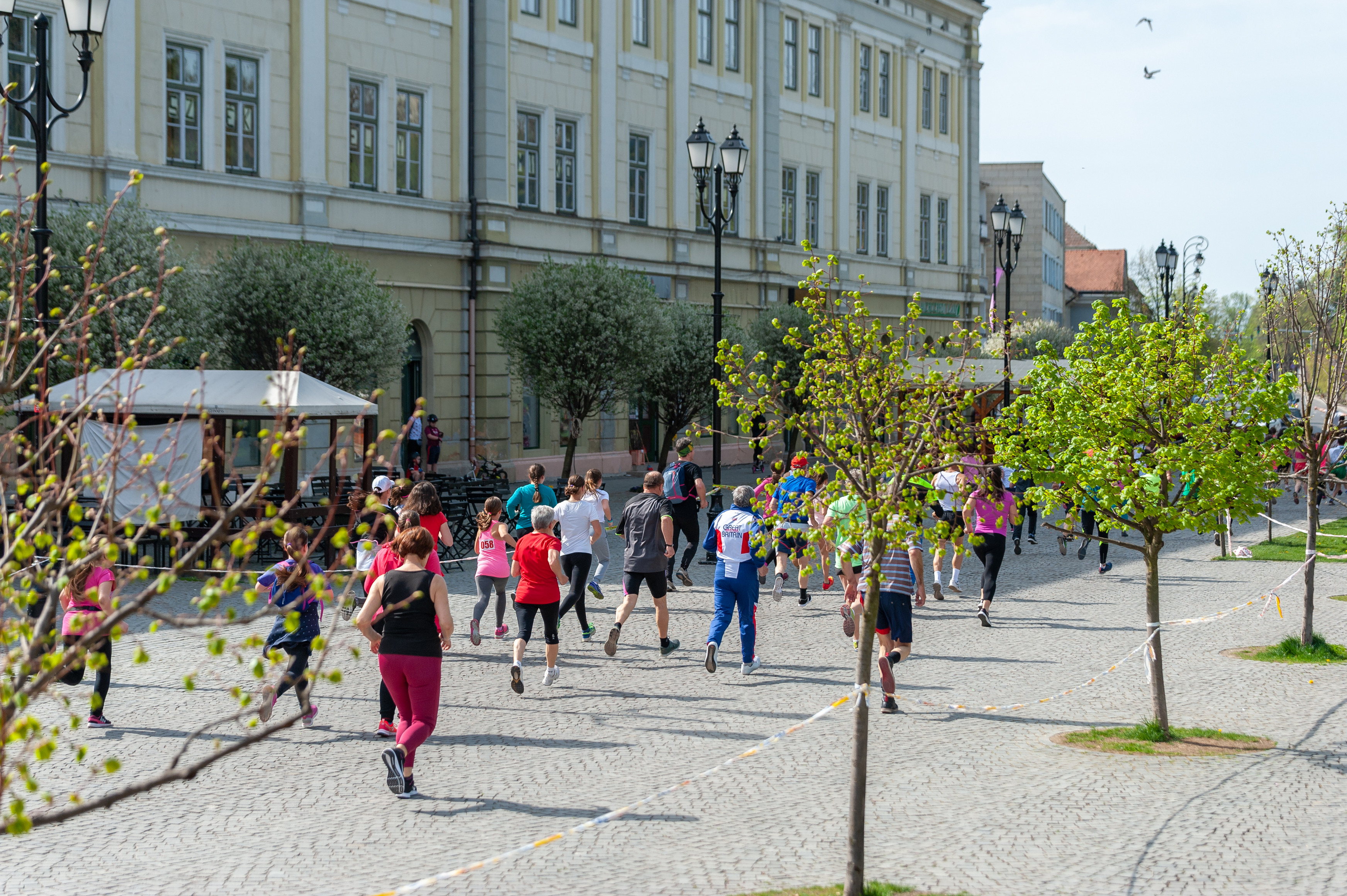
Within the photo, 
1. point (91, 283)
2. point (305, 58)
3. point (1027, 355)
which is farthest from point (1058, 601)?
point (1027, 355)

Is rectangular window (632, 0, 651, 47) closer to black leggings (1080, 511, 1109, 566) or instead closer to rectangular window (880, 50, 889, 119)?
rectangular window (880, 50, 889, 119)

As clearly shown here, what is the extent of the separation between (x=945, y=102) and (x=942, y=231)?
15.1ft

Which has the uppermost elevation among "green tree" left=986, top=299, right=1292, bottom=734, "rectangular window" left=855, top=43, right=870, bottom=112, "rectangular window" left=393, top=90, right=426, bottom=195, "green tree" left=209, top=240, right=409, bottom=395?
"rectangular window" left=855, top=43, right=870, bottom=112

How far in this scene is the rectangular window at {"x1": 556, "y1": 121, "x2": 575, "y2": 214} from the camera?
110 ft

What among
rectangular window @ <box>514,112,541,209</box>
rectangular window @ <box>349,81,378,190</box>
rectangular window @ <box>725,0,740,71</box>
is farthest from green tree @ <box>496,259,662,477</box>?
rectangular window @ <box>725,0,740,71</box>

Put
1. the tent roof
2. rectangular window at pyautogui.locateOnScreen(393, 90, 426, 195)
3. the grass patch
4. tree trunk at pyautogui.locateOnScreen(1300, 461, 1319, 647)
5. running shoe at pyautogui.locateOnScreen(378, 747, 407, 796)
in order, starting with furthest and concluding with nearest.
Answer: rectangular window at pyautogui.locateOnScreen(393, 90, 426, 195)
the tent roof
tree trunk at pyautogui.locateOnScreen(1300, 461, 1319, 647)
the grass patch
running shoe at pyautogui.locateOnScreen(378, 747, 407, 796)

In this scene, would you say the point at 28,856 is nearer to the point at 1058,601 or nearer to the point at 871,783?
the point at 871,783

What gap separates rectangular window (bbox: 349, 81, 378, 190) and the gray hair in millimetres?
18453

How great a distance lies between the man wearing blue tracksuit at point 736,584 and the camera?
11.9 m

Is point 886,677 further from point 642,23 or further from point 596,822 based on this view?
point 642,23

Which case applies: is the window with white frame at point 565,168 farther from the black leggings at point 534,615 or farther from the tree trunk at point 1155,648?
the tree trunk at point 1155,648

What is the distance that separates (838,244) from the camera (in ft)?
148

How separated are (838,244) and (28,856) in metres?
39.8

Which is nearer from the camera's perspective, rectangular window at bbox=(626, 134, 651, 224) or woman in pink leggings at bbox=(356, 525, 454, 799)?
woman in pink leggings at bbox=(356, 525, 454, 799)
